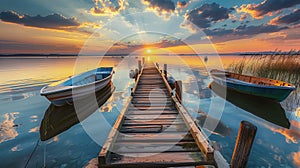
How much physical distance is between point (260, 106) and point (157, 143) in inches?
330

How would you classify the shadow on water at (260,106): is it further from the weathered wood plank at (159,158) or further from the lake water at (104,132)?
the weathered wood plank at (159,158)

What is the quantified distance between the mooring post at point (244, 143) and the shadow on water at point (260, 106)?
606cm

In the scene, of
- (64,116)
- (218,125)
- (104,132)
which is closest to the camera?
(104,132)

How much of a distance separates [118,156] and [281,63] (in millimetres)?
15601

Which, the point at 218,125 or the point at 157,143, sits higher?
the point at 157,143

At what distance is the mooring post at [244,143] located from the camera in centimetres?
220

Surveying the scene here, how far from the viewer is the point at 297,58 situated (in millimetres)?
11836

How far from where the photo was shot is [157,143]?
342cm

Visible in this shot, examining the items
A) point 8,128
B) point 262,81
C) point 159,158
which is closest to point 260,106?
point 262,81

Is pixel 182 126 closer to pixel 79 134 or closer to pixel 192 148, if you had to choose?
pixel 192 148

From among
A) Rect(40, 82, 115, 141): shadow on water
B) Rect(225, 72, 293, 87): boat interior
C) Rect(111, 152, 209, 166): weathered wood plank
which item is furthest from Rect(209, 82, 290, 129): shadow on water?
Rect(40, 82, 115, 141): shadow on water

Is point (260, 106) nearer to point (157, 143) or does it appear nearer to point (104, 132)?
point (157, 143)

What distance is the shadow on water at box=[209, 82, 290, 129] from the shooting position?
705 centimetres

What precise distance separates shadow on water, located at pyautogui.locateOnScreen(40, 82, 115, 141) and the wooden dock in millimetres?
3554
